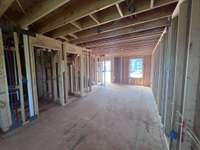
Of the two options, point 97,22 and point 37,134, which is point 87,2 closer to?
point 97,22

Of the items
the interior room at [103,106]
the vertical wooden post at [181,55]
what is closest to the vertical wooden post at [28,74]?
the interior room at [103,106]

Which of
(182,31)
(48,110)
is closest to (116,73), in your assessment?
(48,110)

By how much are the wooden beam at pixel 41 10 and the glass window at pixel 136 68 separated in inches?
281

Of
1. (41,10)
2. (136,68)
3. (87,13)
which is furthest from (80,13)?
(136,68)

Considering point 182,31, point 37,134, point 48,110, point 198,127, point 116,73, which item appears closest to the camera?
point 198,127

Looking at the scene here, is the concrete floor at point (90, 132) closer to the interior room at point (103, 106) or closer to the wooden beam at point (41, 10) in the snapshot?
the interior room at point (103, 106)

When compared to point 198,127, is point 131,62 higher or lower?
higher

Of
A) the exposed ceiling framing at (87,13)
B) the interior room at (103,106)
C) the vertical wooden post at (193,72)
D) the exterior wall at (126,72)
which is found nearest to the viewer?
the vertical wooden post at (193,72)

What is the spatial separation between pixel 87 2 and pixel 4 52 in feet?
6.97

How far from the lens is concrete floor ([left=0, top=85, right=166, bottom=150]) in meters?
1.99

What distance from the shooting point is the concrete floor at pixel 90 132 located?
199cm

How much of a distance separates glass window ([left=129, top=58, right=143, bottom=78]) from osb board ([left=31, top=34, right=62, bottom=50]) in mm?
5872

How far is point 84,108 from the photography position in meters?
3.78

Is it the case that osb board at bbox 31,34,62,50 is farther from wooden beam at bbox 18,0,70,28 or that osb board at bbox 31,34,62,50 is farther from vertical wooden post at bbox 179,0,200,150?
vertical wooden post at bbox 179,0,200,150
